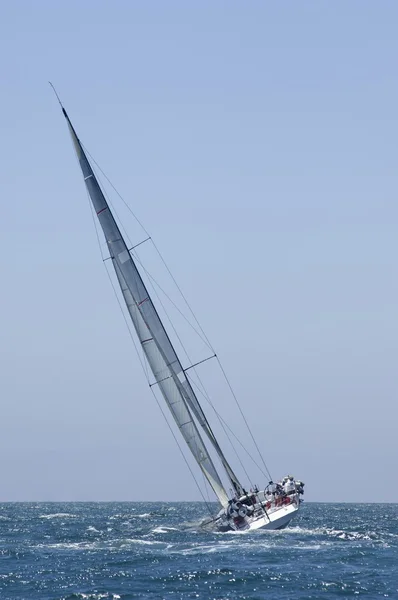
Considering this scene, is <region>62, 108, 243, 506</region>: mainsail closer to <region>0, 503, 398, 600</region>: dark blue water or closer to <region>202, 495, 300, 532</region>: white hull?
<region>202, 495, 300, 532</region>: white hull

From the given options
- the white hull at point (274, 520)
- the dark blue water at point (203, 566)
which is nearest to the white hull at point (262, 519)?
the white hull at point (274, 520)

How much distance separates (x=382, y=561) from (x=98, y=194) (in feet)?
85.8

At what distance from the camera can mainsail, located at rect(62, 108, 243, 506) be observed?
6056 centimetres

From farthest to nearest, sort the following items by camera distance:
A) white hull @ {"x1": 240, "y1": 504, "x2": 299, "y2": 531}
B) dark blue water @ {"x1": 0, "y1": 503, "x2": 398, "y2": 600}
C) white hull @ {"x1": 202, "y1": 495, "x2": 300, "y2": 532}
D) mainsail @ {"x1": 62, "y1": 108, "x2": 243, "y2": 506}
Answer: mainsail @ {"x1": 62, "y1": 108, "x2": 243, "y2": 506}
white hull @ {"x1": 202, "y1": 495, "x2": 300, "y2": 532}
white hull @ {"x1": 240, "y1": 504, "x2": 299, "y2": 531}
dark blue water @ {"x1": 0, "y1": 503, "x2": 398, "y2": 600}

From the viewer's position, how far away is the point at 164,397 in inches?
2406

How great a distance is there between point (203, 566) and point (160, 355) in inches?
730

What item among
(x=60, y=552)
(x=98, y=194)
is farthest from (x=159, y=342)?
(x=60, y=552)

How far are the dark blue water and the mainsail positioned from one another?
4.29 meters

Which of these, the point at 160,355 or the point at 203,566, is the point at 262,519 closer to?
the point at 160,355

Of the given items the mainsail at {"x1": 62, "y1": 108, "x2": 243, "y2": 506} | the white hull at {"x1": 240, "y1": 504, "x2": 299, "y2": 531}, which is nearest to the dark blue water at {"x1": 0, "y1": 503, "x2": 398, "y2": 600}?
the white hull at {"x1": 240, "y1": 504, "x2": 299, "y2": 531}

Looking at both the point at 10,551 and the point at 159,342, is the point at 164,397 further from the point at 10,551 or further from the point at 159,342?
the point at 10,551

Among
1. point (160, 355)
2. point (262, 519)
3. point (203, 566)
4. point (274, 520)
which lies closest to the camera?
point (203, 566)

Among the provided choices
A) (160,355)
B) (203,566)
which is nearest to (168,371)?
(160,355)

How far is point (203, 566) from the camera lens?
44188 millimetres
